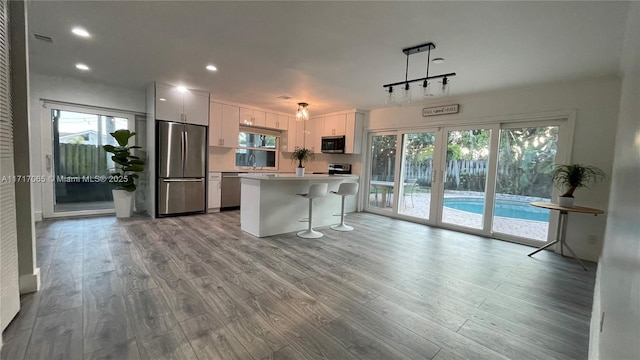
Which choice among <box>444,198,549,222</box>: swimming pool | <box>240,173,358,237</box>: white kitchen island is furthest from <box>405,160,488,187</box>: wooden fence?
<box>240,173,358,237</box>: white kitchen island

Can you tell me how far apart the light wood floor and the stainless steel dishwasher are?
6.95 ft

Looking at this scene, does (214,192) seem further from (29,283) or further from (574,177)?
(574,177)

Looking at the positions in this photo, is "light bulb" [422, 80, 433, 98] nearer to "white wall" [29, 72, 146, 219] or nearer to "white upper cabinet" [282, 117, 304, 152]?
"white upper cabinet" [282, 117, 304, 152]

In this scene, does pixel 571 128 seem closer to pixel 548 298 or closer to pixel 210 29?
pixel 548 298

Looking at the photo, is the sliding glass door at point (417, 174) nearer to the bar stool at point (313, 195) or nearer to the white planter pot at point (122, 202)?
the bar stool at point (313, 195)

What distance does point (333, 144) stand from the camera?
6375mm

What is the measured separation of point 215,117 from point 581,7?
5.59 metres

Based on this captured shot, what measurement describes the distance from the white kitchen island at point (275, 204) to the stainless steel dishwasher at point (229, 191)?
5.68ft

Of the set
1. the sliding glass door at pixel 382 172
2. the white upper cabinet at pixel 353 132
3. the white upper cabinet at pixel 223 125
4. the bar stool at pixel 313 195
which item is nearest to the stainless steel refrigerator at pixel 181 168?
the white upper cabinet at pixel 223 125

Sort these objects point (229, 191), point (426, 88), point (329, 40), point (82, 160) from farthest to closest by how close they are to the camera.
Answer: point (229, 191)
point (82, 160)
point (426, 88)
point (329, 40)

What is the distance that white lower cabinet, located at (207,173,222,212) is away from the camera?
5.62 metres

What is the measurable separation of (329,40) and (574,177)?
360 centimetres

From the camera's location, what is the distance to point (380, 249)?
358 cm

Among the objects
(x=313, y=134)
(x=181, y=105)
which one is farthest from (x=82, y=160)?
(x=313, y=134)
